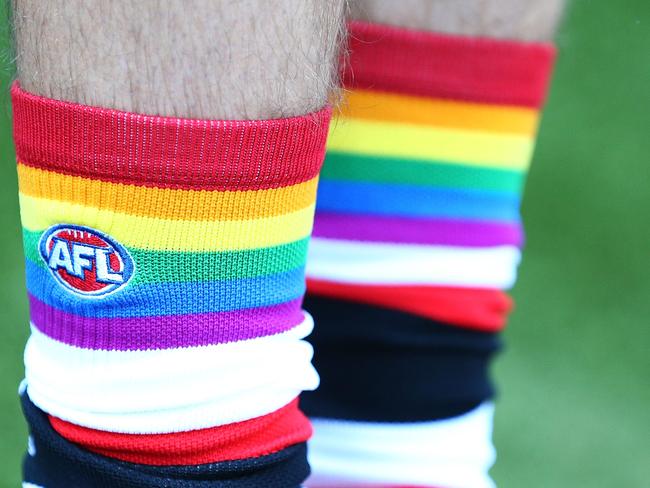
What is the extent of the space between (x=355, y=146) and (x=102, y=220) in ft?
1.25

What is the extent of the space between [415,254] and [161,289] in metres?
0.38

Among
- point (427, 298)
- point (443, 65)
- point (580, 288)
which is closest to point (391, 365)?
point (427, 298)

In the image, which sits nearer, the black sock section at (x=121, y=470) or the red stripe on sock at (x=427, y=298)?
the black sock section at (x=121, y=470)

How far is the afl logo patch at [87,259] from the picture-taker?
0.62 m

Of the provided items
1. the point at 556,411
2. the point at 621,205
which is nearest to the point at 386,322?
the point at 556,411

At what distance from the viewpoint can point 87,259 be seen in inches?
24.4

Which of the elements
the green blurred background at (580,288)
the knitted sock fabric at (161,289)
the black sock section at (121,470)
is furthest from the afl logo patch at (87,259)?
the green blurred background at (580,288)

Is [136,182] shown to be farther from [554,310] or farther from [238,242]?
[554,310]

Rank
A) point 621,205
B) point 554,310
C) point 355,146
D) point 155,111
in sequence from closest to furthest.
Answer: point 155,111 < point 355,146 < point 554,310 < point 621,205

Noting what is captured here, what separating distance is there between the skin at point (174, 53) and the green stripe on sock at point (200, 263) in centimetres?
9

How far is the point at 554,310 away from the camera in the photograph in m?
1.71

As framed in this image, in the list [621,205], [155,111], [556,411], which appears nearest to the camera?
[155,111]

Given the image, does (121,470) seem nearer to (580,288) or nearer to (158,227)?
(158,227)

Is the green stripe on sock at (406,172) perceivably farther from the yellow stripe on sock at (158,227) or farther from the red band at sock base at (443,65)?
the yellow stripe on sock at (158,227)
